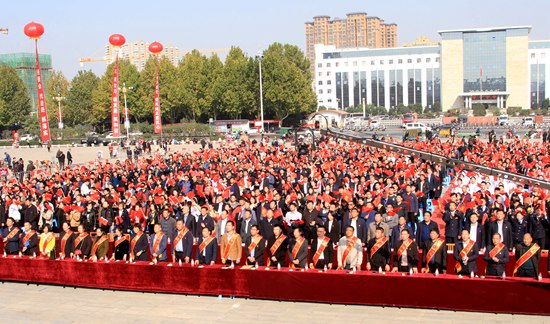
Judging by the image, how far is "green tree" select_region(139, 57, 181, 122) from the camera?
6666 centimetres

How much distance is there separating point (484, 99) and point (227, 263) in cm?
10416

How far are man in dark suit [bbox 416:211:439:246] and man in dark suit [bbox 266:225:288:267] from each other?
2267mm

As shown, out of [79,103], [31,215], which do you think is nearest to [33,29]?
[31,215]

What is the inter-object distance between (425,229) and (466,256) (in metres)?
1.41

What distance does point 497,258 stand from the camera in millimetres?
8727

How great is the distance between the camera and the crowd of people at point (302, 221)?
9375mm

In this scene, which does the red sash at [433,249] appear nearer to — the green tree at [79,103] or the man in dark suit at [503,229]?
the man in dark suit at [503,229]

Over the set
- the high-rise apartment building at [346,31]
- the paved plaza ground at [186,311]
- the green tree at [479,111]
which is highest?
the high-rise apartment building at [346,31]

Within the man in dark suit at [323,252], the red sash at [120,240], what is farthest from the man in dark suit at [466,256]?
the red sash at [120,240]

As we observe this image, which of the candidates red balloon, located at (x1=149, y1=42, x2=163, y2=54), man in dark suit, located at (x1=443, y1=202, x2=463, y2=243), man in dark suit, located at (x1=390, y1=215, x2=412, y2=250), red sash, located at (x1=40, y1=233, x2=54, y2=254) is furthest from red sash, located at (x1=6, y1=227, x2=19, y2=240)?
red balloon, located at (x1=149, y1=42, x2=163, y2=54)

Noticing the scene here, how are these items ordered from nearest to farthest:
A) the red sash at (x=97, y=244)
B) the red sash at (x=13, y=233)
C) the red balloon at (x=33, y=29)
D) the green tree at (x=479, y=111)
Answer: the red sash at (x=97, y=244)
the red sash at (x=13, y=233)
the red balloon at (x=33, y=29)
the green tree at (x=479, y=111)

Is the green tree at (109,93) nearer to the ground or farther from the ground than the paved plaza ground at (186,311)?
farther from the ground

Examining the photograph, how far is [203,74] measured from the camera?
66438 mm

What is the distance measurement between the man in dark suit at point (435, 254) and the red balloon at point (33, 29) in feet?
61.0
